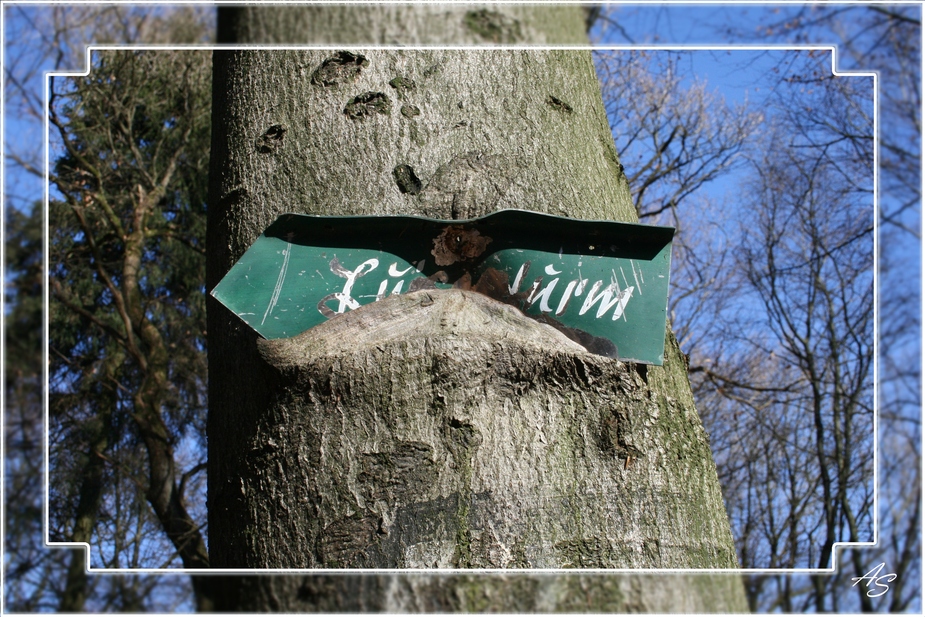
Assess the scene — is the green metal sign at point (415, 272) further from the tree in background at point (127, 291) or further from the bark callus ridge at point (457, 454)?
the tree in background at point (127, 291)

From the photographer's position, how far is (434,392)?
868mm

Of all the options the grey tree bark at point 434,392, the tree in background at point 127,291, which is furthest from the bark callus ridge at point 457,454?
the tree in background at point 127,291

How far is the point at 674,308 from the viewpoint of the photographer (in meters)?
6.05

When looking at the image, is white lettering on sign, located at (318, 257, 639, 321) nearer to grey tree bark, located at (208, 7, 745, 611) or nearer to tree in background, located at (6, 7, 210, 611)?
grey tree bark, located at (208, 7, 745, 611)

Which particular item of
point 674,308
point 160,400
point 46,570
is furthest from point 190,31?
point 46,570

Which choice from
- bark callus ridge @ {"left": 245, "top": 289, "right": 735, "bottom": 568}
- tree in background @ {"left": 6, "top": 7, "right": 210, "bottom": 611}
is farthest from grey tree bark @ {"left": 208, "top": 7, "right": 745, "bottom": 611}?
tree in background @ {"left": 6, "top": 7, "right": 210, "bottom": 611}

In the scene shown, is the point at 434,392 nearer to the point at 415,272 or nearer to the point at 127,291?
the point at 415,272

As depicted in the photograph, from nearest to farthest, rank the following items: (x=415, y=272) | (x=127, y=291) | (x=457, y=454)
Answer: (x=457, y=454) < (x=415, y=272) < (x=127, y=291)

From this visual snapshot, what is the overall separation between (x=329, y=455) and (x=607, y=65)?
16.0ft

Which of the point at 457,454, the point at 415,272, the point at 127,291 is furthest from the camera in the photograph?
the point at 127,291

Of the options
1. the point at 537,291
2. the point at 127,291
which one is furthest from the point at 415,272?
the point at 127,291

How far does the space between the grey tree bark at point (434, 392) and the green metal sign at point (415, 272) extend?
0.03 meters

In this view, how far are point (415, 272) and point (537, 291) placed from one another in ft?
0.54

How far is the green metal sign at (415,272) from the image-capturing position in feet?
3.19
